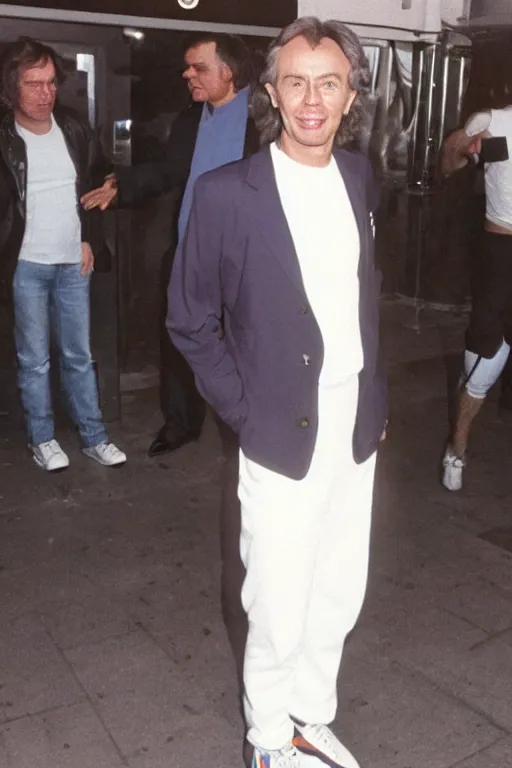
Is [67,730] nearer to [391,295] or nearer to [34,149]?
[34,149]

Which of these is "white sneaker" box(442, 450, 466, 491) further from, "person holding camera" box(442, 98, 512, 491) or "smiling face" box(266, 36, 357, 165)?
"smiling face" box(266, 36, 357, 165)

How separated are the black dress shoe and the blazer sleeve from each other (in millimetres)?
3030

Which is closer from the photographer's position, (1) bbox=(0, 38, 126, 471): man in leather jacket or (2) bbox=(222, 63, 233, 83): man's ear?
(2) bbox=(222, 63, 233, 83): man's ear

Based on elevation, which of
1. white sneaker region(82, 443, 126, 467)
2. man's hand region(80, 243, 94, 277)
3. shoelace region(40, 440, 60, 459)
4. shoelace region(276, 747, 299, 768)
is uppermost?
man's hand region(80, 243, 94, 277)

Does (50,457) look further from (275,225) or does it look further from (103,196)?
(275,225)

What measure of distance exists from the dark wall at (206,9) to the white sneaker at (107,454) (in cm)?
258

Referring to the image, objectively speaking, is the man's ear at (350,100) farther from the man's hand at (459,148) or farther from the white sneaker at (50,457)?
the white sneaker at (50,457)

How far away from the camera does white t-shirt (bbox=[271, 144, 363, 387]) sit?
2414 millimetres

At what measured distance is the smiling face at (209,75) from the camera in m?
4.64

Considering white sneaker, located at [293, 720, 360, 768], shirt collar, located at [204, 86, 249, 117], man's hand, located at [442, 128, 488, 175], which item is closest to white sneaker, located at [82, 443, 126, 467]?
shirt collar, located at [204, 86, 249, 117]

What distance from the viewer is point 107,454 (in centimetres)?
538

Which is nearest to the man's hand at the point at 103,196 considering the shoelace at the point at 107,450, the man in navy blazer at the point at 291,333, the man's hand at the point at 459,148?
the shoelace at the point at 107,450

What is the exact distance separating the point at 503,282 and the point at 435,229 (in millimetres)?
4868

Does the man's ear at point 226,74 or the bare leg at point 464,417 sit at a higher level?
the man's ear at point 226,74
